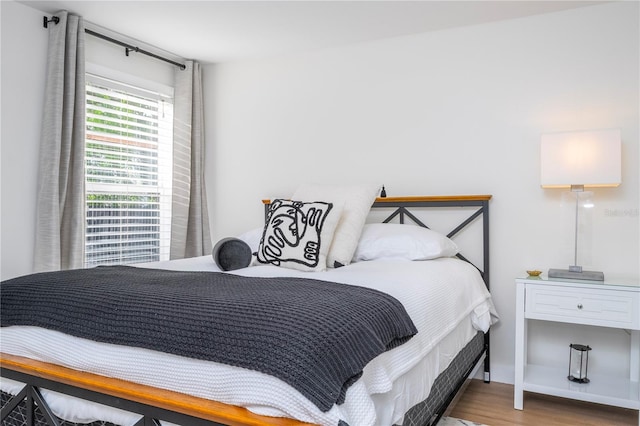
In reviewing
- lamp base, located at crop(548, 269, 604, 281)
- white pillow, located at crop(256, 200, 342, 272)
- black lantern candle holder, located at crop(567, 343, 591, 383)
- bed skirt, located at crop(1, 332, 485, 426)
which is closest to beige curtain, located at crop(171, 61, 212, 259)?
white pillow, located at crop(256, 200, 342, 272)

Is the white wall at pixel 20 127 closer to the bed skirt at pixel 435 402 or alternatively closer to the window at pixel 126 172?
the window at pixel 126 172

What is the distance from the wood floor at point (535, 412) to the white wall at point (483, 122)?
26cm

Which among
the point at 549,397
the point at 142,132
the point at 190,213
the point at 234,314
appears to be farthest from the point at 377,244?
the point at 142,132

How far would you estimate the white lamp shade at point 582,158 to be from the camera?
2404 millimetres

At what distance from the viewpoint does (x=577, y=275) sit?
247cm

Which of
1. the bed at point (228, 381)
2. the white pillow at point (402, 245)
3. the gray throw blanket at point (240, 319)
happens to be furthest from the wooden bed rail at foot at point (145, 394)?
the white pillow at point (402, 245)

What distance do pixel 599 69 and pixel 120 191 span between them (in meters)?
3.20

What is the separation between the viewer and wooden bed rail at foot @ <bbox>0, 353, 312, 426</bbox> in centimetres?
115

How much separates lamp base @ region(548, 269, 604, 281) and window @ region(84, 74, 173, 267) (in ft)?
9.10

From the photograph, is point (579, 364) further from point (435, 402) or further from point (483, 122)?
point (483, 122)

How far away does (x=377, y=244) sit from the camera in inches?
107

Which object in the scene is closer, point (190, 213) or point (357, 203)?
point (357, 203)

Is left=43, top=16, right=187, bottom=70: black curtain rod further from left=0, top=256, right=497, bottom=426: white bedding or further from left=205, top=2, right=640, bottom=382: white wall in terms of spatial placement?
left=0, top=256, right=497, bottom=426: white bedding

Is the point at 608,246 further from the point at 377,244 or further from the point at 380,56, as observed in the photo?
the point at 380,56
